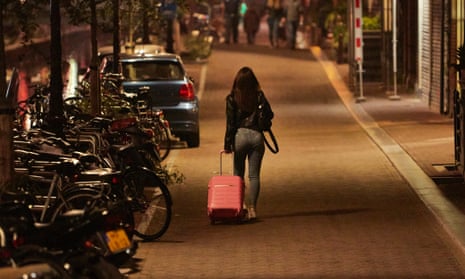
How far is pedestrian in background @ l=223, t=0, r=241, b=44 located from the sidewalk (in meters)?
13.2

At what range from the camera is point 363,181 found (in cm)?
1667

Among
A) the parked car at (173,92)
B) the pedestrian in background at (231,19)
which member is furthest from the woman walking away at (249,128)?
the pedestrian in background at (231,19)

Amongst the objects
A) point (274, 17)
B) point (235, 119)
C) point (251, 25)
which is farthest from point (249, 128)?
point (251, 25)

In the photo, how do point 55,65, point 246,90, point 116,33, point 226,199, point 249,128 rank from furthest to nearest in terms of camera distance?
1. point 116,33
2. point 55,65
3. point 249,128
4. point 246,90
5. point 226,199

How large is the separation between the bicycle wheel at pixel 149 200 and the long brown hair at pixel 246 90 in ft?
5.23

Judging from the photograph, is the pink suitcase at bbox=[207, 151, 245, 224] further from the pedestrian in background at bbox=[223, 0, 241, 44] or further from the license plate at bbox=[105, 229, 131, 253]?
the pedestrian in background at bbox=[223, 0, 241, 44]

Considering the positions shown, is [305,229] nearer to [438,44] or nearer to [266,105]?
[266,105]

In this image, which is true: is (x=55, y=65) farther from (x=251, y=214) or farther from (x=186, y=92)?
(x=186, y=92)

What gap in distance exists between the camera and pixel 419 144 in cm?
2016

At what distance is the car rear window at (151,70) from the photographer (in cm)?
2150

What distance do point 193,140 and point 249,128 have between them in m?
7.60

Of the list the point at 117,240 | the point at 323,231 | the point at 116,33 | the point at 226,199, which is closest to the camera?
the point at 117,240

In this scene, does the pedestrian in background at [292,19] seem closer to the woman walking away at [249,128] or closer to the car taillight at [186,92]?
the car taillight at [186,92]

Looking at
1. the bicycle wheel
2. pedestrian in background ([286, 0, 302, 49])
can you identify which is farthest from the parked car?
pedestrian in background ([286, 0, 302, 49])
